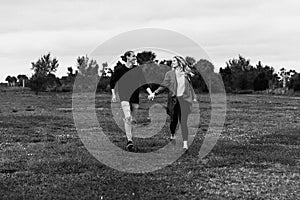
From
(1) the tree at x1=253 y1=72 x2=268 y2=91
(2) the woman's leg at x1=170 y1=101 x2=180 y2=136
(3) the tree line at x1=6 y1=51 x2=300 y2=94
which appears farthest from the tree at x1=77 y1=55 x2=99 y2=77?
(2) the woman's leg at x1=170 y1=101 x2=180 y2=136

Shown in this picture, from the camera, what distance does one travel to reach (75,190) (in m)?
9.33

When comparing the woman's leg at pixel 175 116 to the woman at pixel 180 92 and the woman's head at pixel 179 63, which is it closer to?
the woman at pixel 180 92

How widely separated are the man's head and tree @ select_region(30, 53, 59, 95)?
63898mm

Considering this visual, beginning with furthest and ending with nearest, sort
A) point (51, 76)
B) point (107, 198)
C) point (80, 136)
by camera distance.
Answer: point (51, 76) → point (80, 136) → point (107, 198)

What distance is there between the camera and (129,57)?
1428 centimetres

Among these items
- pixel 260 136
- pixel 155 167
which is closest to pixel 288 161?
pixel 155 167

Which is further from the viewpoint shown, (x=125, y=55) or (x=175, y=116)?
(x=175, y=116)

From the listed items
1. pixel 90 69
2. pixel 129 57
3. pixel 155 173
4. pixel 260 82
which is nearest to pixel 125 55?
pixel 129 57

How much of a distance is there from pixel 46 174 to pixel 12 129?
35.0ft

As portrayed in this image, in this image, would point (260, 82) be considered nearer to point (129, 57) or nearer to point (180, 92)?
point (180, 92)

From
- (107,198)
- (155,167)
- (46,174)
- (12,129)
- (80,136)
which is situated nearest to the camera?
(107,198)

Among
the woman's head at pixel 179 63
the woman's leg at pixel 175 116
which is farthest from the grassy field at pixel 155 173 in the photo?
the woman's head at pixel 179 63

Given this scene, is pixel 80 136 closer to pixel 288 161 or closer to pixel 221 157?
pixel 221 157

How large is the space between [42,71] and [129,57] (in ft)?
219
